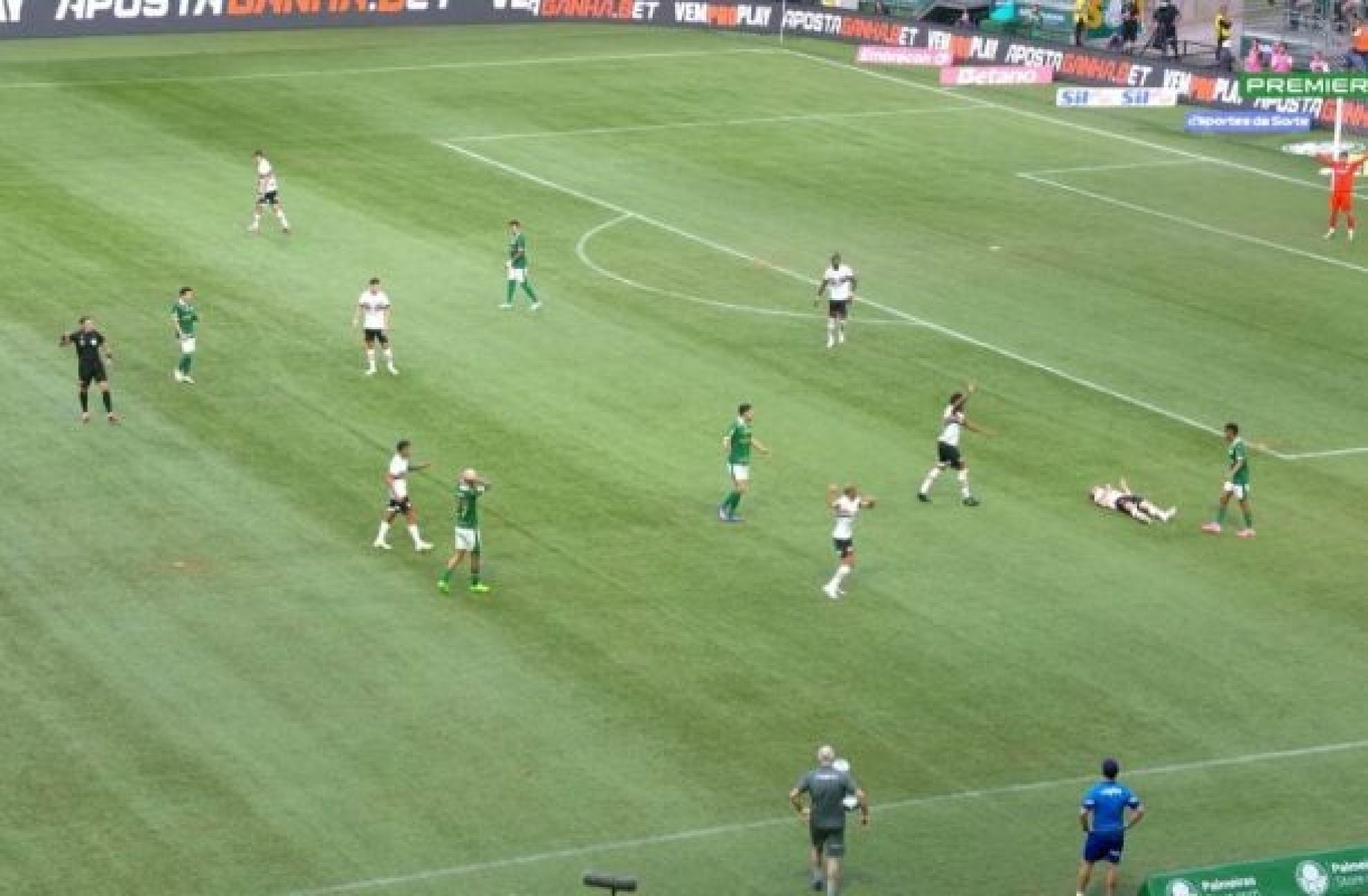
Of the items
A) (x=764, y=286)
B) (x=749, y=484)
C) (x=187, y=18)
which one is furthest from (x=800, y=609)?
(x=187, y=18)

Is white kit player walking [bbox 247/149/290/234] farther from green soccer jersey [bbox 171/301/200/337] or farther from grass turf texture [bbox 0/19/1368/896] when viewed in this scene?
green soccer jersey [bbox 171/301/200/337]

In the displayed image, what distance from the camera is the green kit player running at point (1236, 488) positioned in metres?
45.2

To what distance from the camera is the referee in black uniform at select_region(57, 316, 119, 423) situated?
48.7m

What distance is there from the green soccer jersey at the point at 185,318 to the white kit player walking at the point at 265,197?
11.8 metres

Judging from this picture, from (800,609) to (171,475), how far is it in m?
11.8

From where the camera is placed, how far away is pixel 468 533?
1608 inches

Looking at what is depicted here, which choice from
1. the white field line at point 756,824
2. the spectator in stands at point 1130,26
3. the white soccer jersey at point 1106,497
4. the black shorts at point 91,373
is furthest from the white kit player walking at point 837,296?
the spectator in stands at point 1130,26

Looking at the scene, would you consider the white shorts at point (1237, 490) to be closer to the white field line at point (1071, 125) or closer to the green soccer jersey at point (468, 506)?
the green soccer jersey at point (468, 506)

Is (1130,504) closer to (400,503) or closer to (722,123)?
(400,503)

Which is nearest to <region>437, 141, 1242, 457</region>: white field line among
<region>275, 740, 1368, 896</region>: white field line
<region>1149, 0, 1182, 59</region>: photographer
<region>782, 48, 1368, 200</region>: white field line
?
<region>275, 740, 1368, 896</region>: white field line

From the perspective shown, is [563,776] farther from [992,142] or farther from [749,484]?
[992,142]

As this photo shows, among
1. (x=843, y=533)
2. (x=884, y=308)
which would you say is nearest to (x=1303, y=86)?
(x=884, y=308)

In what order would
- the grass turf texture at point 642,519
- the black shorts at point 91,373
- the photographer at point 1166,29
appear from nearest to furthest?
the grass turf texture at point 642,519
the black shorts at point 91,373
the photographer at point 1166,29

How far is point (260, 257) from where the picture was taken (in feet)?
204
